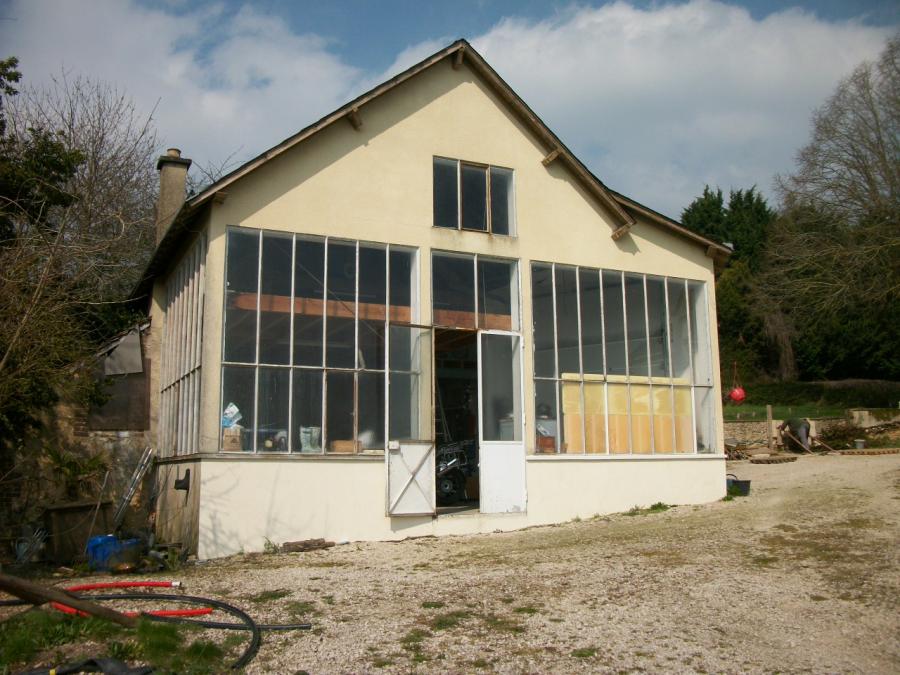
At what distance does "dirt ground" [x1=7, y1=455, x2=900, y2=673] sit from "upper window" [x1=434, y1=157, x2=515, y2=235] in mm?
5674

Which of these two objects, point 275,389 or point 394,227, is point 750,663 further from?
point 394,227

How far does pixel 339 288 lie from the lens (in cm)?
1367

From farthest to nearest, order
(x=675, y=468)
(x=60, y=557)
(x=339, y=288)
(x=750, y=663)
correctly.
Result: (x=675, y=468), (x=339, y=288), (x=60, y=557), (x=750, y=663)

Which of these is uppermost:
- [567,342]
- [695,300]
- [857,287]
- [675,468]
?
[857,287]

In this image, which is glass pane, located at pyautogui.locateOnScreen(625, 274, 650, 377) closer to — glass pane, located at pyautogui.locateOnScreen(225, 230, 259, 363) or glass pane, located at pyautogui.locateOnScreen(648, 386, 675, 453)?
glass pane, located at pyautogui.locateOnScreen(648, 386, 675, 453)

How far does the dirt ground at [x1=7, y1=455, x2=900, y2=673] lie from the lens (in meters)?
7.00

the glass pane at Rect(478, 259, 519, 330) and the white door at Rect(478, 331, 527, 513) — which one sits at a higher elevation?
the glass pane at Rect(478, 259, 519, 330)

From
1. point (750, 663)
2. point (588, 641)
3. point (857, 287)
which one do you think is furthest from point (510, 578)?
point (857, 287)

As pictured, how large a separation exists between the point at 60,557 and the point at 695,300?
13.0 metres

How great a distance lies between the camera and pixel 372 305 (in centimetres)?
1385

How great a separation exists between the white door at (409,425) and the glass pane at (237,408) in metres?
2.25

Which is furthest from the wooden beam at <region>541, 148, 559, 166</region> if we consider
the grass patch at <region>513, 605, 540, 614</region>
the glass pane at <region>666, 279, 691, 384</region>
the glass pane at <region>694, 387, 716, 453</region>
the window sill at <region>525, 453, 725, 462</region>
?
the grass patch at <region>513, 605, 540, 614</region>

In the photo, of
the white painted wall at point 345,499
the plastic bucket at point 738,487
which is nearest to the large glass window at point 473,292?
A: the white painted wall at point 345,499

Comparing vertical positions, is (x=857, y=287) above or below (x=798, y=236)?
below
